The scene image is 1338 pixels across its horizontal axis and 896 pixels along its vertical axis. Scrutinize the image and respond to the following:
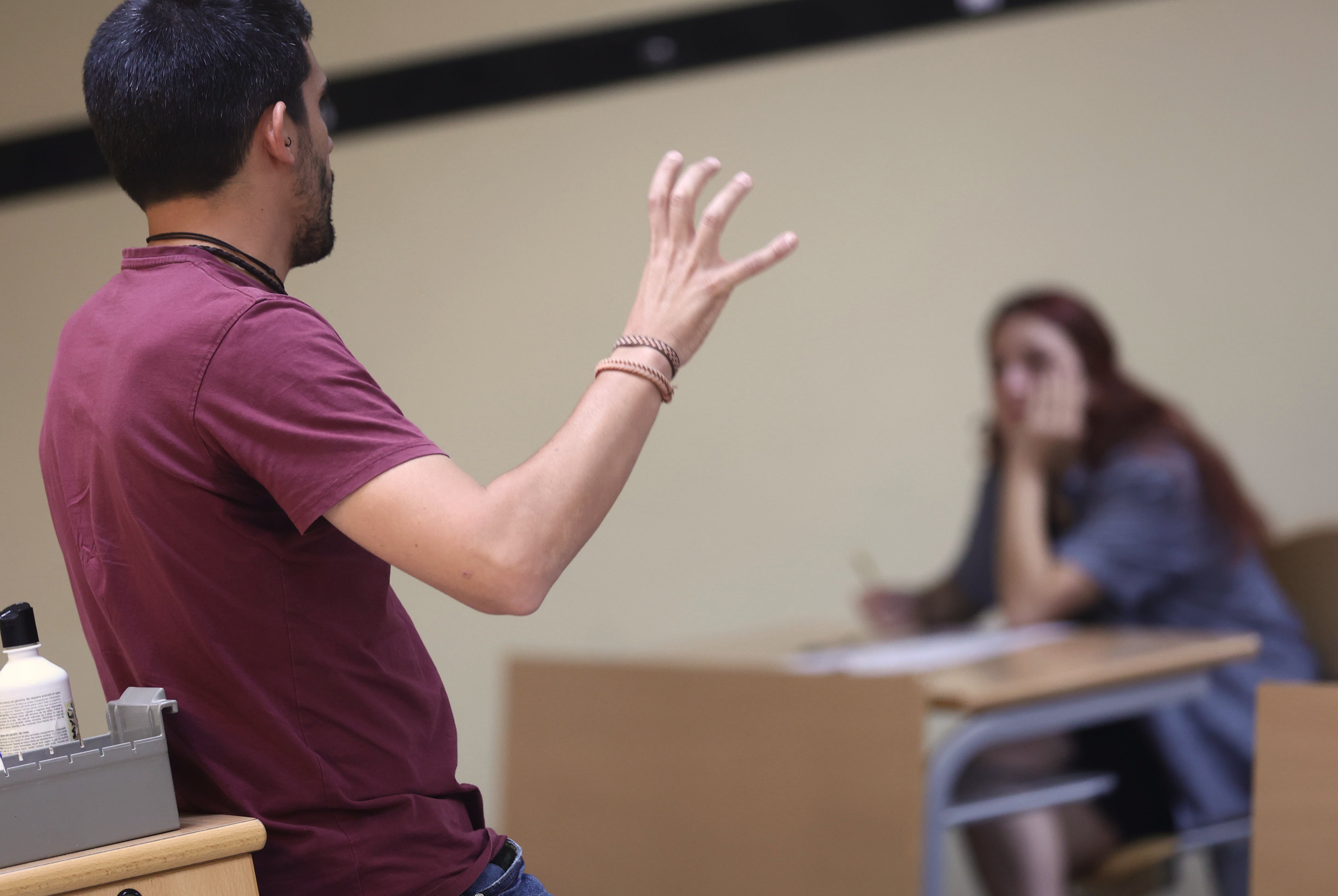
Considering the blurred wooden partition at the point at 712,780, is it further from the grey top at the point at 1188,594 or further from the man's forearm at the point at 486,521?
the man's forearm at the point at 486,521

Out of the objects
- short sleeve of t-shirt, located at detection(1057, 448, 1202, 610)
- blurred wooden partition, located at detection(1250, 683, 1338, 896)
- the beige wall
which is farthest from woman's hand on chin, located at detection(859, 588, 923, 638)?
blurred wooden partition, located at detection(1250, 683, 1338, 896)

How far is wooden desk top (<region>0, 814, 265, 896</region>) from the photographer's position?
74 centimetres

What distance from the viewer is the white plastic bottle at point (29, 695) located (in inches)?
32.4

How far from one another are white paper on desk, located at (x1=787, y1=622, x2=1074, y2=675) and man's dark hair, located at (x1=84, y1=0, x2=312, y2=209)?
4.10ft

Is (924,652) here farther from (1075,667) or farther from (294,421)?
(294,421)

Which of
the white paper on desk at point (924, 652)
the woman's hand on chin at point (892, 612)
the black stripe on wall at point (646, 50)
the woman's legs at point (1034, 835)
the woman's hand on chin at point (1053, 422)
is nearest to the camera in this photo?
the white paper on desk at point (924, 652)

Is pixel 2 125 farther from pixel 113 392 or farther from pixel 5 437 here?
pixel 113 392

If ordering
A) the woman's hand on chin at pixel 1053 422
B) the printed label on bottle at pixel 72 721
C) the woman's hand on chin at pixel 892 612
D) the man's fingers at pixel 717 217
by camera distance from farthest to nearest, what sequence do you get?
the woman's hand on chin at pixel 892 612
the woman's hand on chin at pixel 1053 422
the man's fingers at pixel 717 217
the printed label on bottle at pixel 72 721

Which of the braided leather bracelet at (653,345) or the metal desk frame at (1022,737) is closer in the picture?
the braided leather bracelet at (653,345)

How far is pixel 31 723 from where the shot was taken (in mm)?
826

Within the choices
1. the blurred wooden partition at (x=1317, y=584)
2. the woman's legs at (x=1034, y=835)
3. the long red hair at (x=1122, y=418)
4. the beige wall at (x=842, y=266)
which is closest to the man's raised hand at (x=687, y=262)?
the woman's legs at (x=1034, y=835)

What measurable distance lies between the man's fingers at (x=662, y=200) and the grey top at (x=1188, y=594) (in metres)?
1.69

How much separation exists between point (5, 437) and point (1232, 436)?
2770mm

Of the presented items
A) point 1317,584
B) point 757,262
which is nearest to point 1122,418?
point 1317,584
